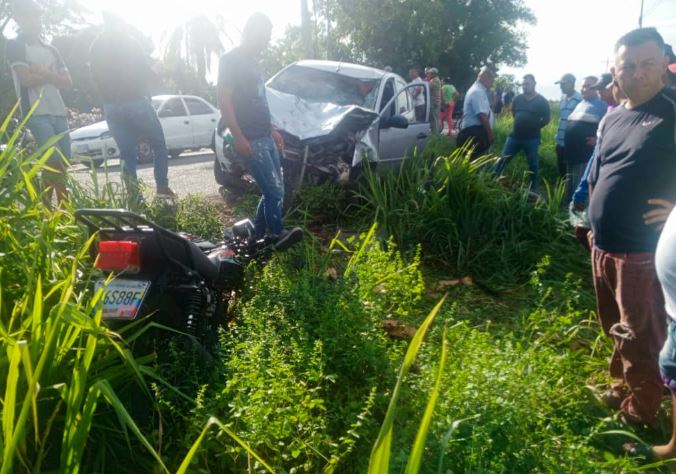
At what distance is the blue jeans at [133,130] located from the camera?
4590 mm

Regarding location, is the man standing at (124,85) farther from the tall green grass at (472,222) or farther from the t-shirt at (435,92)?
the t-shirt at (435,92)

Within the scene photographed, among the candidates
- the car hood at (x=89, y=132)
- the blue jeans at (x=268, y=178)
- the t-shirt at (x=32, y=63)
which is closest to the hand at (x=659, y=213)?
the blue jeans at (x=268, y=178)

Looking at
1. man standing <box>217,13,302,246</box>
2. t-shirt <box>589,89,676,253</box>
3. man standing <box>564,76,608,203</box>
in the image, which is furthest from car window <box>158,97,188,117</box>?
t-shirt <box>589,89,676,253</box>

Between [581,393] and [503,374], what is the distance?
31.1 inches

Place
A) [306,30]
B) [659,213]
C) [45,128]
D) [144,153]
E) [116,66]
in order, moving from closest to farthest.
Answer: [659,213] → [45,128] → [116,66] → [144,153] → [306,30]

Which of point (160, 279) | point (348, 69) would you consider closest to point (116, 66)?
point (160, 279)

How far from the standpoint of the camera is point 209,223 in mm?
4516

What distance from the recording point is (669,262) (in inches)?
69.2

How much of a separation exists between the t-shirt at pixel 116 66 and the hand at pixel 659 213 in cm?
413

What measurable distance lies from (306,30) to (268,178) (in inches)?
517

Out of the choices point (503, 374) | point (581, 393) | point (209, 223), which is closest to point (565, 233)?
point (581, 393)

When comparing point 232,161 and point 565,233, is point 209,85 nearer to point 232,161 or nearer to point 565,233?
point 232,161

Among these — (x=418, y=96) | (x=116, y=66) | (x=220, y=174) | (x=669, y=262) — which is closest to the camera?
(x=669, y=262)

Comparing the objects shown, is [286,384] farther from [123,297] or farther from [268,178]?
[268,178]
